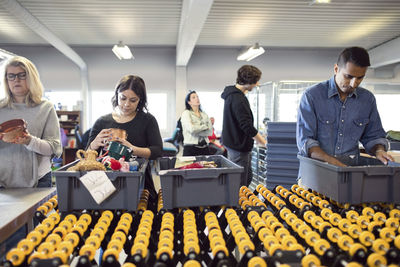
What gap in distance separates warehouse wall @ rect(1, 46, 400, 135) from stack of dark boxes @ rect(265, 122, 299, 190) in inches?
202

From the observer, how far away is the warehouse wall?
26.3ft

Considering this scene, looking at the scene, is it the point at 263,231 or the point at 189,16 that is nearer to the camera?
the point at 263,231

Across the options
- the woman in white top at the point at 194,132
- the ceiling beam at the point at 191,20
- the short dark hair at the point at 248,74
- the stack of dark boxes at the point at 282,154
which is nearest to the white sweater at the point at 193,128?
the woman in white top at the point at 194,132

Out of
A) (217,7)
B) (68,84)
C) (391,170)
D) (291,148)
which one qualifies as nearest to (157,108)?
(68,84)

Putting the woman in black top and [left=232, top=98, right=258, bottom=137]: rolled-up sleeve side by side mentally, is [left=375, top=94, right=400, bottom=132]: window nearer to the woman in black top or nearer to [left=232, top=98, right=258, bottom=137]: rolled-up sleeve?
[left=232, top=98, right=258, bottom=137]: rolled-up sleeve

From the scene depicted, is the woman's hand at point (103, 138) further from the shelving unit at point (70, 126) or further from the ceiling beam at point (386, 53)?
the ceiling beam at point (386, 53)

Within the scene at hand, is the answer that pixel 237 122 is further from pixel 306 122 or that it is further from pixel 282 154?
pixel 306 122

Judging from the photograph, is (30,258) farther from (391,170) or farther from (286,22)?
(286,22)

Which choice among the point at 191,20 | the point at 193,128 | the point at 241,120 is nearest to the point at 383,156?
the point at 241,120

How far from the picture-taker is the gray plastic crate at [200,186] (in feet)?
3.59

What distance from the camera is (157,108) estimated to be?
27.8 feet

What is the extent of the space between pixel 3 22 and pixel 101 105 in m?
3.05

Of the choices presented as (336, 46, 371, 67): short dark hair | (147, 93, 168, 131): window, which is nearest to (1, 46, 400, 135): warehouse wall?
(147, 93, 168, 131): window

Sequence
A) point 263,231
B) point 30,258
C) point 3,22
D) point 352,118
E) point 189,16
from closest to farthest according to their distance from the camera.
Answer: point 30,258 < point 263,231 < point 352,118 < point 189,16 < point 3,22
